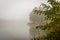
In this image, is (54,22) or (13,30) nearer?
(54,22)

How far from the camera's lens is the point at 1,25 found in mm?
2545

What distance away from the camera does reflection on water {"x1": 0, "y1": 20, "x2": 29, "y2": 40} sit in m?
2.54

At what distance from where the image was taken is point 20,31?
2604mm

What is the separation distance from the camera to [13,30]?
2.57 metres

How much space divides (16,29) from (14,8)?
1.01 feet

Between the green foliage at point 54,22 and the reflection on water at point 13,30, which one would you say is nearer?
the green foliage at point 54,22

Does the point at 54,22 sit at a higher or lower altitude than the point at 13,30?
lower

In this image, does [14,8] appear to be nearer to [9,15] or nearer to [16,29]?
[9,15]

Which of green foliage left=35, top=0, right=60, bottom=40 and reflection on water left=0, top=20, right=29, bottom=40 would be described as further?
reflection on water left=0, top=20, right=29, bottom=40

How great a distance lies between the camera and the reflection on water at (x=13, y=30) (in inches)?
100

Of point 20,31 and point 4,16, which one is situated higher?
point 4,16

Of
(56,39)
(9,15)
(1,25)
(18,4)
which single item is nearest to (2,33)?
(1,25)

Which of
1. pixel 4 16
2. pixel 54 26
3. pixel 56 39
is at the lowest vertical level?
pixel 56 39

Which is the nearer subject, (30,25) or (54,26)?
(54,26)
